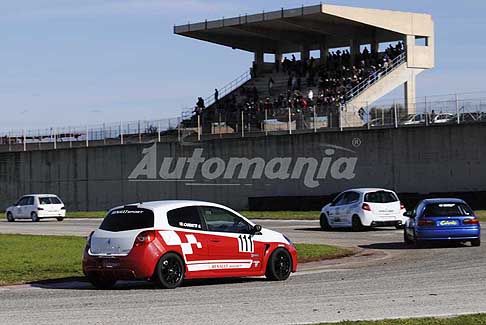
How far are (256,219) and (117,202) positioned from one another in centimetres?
1784

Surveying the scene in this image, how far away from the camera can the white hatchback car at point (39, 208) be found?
50688 mm

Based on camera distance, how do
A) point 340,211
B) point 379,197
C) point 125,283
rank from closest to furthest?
point 125,283 < point 379,197 < point 340,211

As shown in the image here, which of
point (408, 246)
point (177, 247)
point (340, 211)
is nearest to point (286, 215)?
point (340, 211)

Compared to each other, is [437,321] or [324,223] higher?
[437,321]

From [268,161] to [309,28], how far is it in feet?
50.9

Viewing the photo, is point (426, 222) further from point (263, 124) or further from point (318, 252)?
point (263, 124)

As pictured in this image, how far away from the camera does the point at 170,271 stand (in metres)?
17.5

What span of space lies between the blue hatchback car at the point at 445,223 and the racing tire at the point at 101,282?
1073 centimetres

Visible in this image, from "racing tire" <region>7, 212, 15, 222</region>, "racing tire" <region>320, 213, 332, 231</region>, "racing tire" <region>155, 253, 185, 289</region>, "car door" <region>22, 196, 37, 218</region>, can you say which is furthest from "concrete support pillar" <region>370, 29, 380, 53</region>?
"racing tire" <region>155, 253, 185, 289</region>

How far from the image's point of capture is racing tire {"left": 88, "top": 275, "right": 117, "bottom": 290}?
58.9 feet

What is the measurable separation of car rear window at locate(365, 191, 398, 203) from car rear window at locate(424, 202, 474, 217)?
8029 millimetres

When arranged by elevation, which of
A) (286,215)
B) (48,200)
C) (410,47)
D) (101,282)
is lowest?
(286,215)

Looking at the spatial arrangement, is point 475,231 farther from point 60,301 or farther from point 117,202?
point 117,202

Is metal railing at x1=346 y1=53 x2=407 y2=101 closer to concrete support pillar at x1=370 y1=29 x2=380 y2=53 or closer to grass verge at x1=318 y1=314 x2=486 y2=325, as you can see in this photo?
concrete support pillar at x1=370 y1=29 x2=380 y2=53
